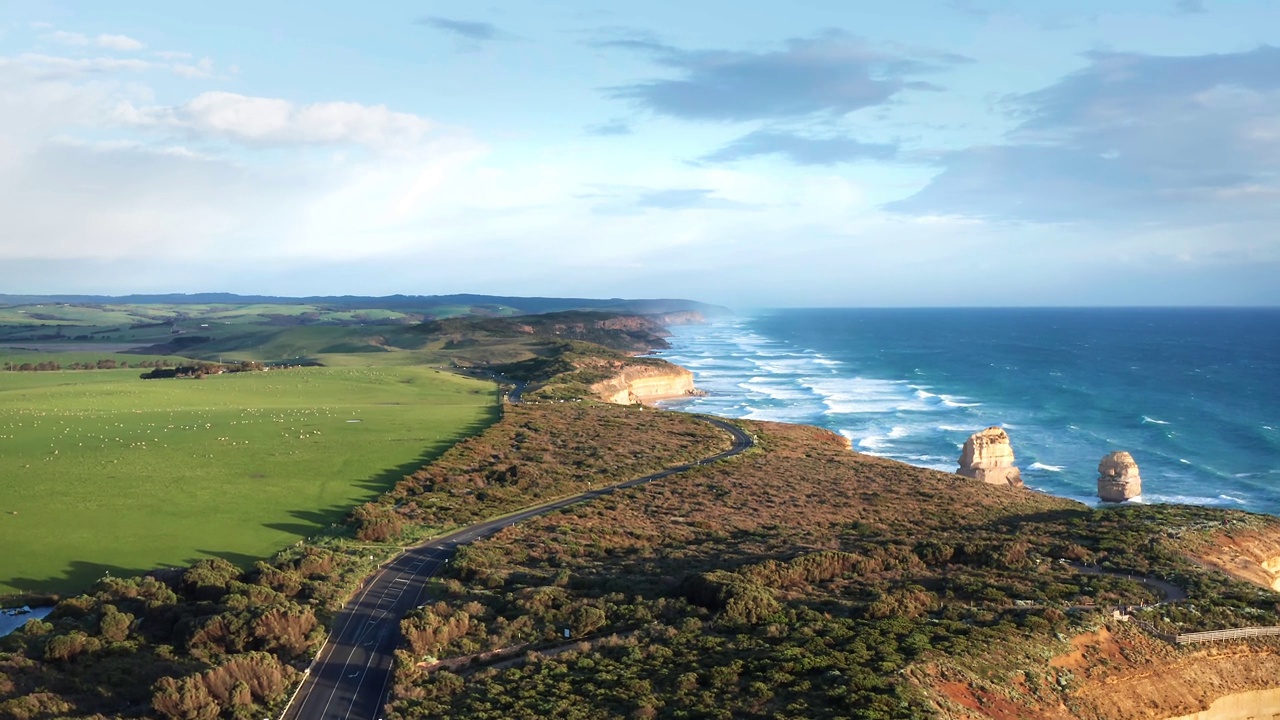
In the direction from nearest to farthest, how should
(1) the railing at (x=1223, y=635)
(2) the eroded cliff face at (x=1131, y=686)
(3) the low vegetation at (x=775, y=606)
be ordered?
(2) the eroded cliff face at (x=1131, y=686) < (3) the low vegetation at (x=775, y=606) < (1) the railing at (x=1223, y=635)

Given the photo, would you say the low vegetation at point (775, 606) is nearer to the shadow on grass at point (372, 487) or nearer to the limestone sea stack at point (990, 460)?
the shadow on grass at point (372, 487)

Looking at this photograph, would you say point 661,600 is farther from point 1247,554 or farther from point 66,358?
point 66,358

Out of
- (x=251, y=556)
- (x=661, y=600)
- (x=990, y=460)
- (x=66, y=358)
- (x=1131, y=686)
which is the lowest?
(x=990, y=460)

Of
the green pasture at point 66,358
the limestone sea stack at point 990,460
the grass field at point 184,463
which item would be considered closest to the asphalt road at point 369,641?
the grass field at point 184,463

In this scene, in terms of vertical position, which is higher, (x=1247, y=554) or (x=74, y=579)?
(x=1247, y=554)

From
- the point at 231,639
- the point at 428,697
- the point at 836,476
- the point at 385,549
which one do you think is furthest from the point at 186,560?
the point at 836,476

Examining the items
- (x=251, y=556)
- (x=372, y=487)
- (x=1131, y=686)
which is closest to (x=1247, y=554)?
(x=1131, y=686)
